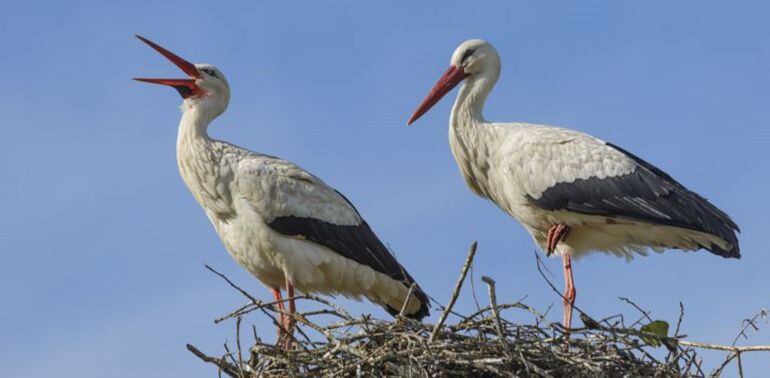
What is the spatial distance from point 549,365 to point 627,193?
252 cm

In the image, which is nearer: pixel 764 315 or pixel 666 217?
pixel 764 315

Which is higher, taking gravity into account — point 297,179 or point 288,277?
point 297,179

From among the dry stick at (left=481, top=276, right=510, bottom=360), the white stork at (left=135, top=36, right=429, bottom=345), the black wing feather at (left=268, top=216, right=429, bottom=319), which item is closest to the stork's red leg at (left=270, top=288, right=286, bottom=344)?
the white stork at (left=135, top=36, right=429, bottom=345)

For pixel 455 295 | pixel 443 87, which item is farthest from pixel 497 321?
pixel 443 87

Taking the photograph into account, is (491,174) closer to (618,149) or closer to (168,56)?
(618,149)

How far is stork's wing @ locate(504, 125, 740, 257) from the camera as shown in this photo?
10.2m

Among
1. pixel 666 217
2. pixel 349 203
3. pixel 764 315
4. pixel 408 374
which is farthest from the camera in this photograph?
pixel 349 203

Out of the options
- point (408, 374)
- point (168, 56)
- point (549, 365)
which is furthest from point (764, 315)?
point (168, 56)

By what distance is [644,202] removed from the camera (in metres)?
10.3

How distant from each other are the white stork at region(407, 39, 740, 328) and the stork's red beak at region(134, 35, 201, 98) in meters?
1.96

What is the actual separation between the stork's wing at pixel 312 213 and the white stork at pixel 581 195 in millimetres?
869

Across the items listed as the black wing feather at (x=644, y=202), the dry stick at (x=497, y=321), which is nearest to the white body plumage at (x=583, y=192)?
the black wing feather at (x=644, y=202)

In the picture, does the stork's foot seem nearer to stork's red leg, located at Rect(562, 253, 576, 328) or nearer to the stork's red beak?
stork's red leg, located at Rect(562, 253, 576, 328)

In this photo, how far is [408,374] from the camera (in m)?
7.97
